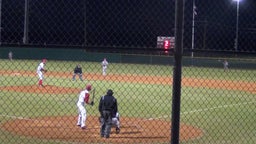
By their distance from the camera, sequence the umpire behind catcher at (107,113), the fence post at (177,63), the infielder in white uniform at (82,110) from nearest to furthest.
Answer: the fence post at (177,63)
the umpire behind catcher at (107,113)
the infielder in white uniform at (82,110)

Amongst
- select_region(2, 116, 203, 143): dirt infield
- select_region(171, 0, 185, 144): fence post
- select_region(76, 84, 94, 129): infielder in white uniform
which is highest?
select_region(171, 0, 185, 144): fence post

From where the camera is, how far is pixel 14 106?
19281 millimetres

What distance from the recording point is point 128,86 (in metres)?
30.0

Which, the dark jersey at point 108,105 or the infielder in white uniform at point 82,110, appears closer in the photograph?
the dark jersey at point 108,105

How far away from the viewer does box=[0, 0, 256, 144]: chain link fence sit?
13172mm

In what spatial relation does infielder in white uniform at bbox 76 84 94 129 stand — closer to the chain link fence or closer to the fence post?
the chain link fence

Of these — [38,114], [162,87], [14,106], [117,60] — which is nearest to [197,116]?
[38,114]

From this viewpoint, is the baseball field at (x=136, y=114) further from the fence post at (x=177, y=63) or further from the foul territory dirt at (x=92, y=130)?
the fence post at (x=177, y=63)

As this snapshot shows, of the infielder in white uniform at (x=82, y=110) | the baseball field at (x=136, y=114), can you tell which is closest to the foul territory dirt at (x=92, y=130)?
the baseball field at (x=136, y=114)

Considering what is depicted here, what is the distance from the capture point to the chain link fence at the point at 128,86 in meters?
13.2

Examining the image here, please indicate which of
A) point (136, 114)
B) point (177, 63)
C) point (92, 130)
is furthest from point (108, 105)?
point (177, 63)

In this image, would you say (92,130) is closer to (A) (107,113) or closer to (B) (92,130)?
(B) (92,130)

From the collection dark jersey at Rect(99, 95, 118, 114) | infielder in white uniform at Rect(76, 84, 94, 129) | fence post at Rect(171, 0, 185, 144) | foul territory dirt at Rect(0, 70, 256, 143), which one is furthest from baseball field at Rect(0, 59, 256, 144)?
fence post at Rect(171, 0, 185, 144)

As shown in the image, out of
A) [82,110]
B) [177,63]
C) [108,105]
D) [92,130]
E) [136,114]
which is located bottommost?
[92,130]
